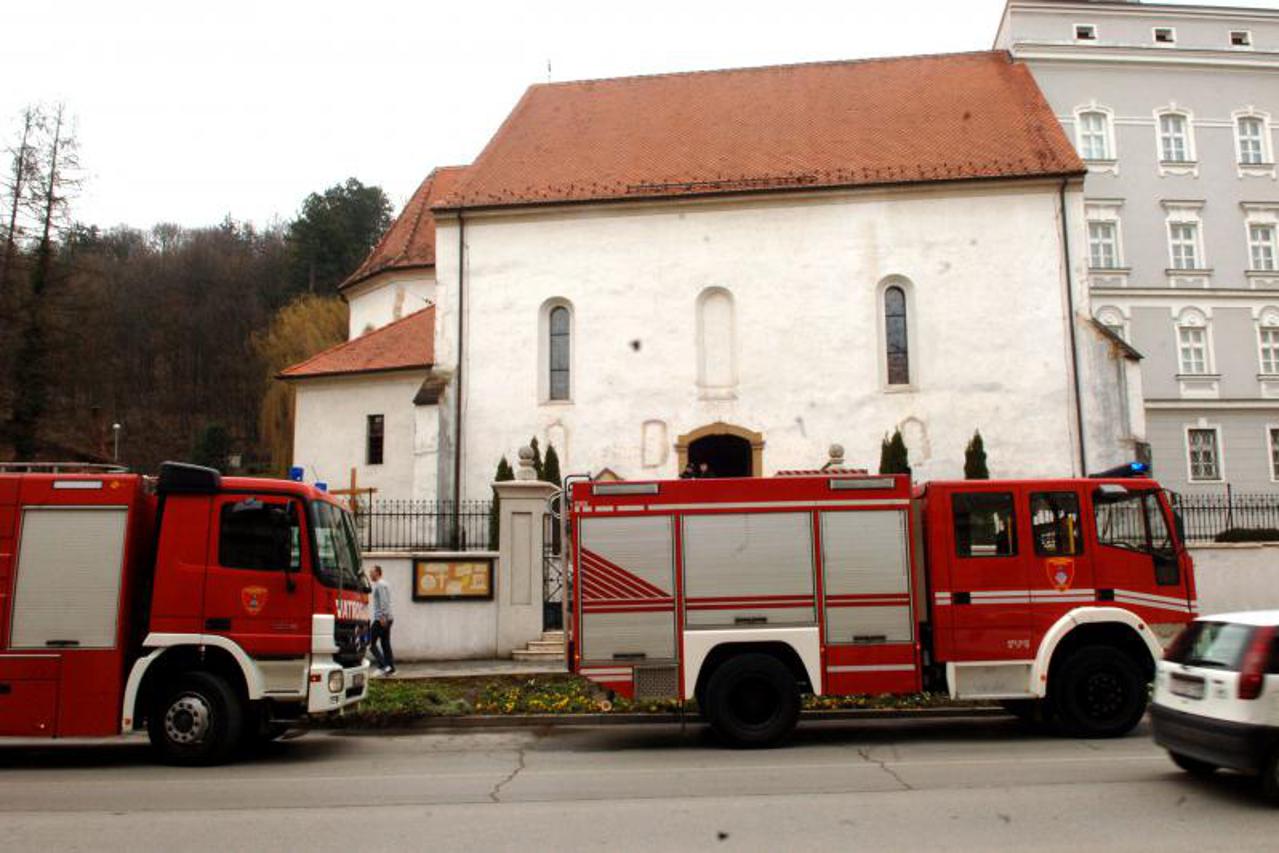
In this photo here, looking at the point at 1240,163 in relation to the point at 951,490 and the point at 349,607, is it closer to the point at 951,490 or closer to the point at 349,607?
the point at 951,490

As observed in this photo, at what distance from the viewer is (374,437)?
29422 mm

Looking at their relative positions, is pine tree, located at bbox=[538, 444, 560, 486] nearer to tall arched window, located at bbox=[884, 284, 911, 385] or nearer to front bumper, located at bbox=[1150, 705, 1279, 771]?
tall arched window, located at bbox=[884, 284, 911, 385]

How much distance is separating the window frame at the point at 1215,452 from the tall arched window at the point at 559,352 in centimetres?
2218

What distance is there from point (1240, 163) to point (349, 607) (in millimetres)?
36532

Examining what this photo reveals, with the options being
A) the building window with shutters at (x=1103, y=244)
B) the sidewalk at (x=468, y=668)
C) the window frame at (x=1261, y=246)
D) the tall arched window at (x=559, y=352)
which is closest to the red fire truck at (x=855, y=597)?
the sidewalk at (x=468, y=668)

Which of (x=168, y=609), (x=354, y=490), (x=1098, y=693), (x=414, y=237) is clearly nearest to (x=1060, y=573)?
(x=1098, y=693)

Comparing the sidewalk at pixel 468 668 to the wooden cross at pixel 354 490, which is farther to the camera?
the wooden cross at pixel 354 490

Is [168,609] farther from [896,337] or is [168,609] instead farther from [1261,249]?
[1261,249]

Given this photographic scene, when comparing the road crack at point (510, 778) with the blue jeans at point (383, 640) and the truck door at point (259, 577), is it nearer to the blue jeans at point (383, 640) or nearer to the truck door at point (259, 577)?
the truck door at point (259, 577)

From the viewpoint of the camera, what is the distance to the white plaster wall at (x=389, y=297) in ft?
113

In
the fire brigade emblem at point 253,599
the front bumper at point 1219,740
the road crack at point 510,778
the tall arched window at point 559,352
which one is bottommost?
the road crack at point 510,778

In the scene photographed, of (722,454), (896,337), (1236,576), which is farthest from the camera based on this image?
(722,454)

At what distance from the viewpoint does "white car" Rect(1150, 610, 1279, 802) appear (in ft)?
24.8

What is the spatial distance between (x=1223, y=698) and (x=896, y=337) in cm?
1887
